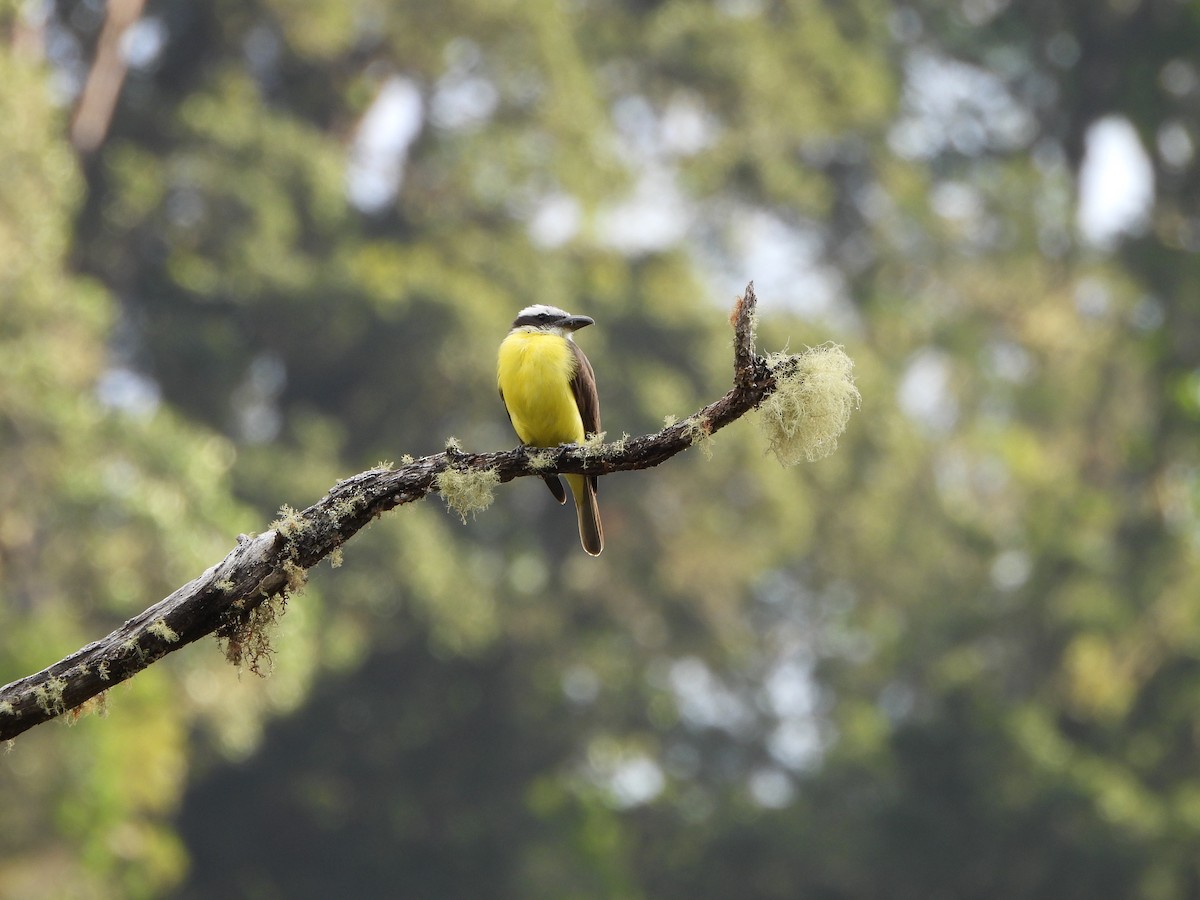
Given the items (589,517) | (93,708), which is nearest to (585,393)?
(589,517)

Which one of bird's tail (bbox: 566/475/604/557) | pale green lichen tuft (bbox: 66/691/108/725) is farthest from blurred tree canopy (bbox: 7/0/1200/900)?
pale green lichen tuft (bbox: 66/691/108/725)

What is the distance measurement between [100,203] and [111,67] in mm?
2022

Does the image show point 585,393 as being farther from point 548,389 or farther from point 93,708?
point 93,708

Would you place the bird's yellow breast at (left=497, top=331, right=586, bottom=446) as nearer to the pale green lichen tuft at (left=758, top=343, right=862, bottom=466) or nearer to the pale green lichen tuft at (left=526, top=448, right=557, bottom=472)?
Answer: the pale green lichen tuft at (left=526, top=448, right=557, bottom=472)

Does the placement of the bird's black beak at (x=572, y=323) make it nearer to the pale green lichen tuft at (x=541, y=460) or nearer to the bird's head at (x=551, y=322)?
the bird's head at (x=551, y=322)

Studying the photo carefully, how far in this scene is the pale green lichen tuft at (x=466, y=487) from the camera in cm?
563

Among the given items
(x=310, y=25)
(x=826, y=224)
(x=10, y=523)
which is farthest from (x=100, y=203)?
(x=826, y=224)

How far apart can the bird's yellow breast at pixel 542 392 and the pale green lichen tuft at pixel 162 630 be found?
114 inches

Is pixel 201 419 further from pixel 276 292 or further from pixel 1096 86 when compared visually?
pixel 1096 86

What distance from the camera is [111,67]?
2394cm

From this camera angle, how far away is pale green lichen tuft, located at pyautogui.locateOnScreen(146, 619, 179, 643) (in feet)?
17.0

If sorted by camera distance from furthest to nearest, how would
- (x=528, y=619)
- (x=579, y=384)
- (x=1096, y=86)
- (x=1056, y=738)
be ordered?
1. (x=1096, y=86)
2. (x=528, y=619)
3. (x=1056, y=738)
4. (x=579, y=384)

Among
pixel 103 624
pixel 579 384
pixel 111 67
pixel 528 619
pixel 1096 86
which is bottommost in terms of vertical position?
pixel 579 384

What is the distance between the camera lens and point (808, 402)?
17.9 ft
